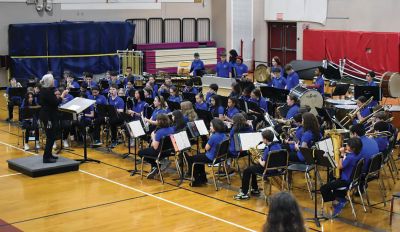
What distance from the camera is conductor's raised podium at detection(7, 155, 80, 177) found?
1311 centimetres

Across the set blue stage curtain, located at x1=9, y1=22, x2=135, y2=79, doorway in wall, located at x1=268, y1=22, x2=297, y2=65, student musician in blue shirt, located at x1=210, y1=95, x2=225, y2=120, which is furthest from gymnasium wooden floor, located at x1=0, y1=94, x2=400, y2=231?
doorway in wall, located at x1=268, y1=22, x2=297, y2=65

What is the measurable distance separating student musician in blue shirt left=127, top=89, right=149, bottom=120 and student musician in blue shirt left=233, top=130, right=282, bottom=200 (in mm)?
4543

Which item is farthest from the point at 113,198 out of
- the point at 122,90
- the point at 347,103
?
the point at 347,103

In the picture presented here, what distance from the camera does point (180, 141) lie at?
11.8m

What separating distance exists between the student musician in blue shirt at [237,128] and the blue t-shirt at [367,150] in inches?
97.3

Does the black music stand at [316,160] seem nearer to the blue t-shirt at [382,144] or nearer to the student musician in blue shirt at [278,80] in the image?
the blue t-shirt at [382,144]

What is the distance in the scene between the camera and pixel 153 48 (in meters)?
29.5

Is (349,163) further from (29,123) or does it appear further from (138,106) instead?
(29,123)

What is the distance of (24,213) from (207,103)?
19.9 ft

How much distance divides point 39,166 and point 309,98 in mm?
6660

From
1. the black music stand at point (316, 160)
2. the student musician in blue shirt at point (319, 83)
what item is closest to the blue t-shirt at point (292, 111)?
the black music stand at point (316, 160)

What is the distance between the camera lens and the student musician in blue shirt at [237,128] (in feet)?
39.6

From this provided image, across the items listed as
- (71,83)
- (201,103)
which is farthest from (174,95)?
(71,83)

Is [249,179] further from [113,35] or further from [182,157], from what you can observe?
[113,35]
